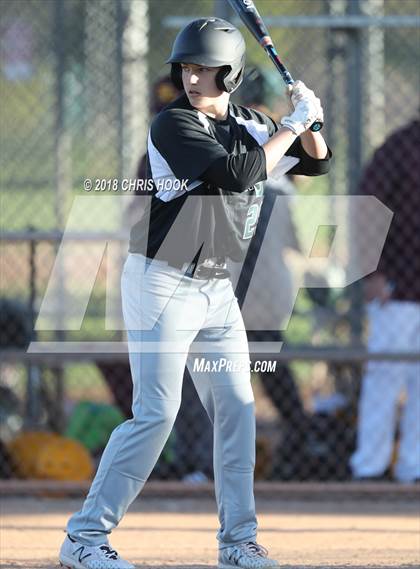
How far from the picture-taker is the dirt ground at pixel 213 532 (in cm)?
443

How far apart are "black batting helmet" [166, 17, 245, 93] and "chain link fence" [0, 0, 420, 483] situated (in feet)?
5.56

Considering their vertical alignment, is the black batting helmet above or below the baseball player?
above

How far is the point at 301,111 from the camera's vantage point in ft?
12.0

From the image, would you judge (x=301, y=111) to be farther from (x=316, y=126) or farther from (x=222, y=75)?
(x=222, y=75)

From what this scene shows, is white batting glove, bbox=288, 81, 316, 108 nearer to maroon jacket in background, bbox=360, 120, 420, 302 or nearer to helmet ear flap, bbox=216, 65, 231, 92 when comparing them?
helmet ear flap, bbox=216, 65, 231, 92

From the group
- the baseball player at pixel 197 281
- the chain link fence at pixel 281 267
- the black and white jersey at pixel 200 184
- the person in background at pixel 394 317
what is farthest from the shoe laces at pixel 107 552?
the person in background at pixel 394 317

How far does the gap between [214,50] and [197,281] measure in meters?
0.77

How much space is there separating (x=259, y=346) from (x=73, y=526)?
94.7 inches

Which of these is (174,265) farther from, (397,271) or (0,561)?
(397,271)

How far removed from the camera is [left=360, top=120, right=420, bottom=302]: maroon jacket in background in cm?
593

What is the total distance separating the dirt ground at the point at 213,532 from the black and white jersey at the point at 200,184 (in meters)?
1.28

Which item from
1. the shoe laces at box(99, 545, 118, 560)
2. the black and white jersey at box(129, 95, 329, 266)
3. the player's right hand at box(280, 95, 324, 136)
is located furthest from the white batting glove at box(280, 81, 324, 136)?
the shoe laces at box(99, 545, 118, 560)

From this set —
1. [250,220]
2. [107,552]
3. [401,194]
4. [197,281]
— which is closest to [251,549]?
[107,552]

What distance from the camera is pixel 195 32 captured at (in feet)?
12.0
